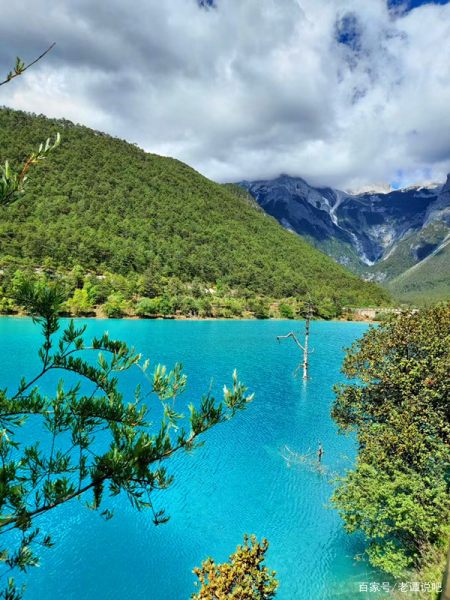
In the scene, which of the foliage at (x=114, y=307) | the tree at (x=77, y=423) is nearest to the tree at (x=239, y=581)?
the tree at (x=77, y=423)

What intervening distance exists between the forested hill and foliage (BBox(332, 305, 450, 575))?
296 feet

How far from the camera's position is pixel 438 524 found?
11836mm

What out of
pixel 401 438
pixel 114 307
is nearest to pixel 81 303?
pixel 114 307

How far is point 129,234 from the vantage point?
477ft

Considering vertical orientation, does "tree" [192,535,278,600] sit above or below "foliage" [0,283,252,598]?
below

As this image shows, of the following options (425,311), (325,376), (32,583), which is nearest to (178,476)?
(32,583)

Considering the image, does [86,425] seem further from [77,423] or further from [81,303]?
[81,303]

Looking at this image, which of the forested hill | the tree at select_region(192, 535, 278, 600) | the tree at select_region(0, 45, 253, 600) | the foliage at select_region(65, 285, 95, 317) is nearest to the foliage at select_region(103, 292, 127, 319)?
the foliage at select_region(65, 285, 95, 317)

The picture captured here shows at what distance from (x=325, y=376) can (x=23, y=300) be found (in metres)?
44.7

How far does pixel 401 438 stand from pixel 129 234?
468ft

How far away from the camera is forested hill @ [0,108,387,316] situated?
4515 inches

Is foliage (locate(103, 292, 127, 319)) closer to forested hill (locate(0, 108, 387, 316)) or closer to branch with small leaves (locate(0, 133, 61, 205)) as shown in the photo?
forested hill (locate(0, 108, 387, 316))

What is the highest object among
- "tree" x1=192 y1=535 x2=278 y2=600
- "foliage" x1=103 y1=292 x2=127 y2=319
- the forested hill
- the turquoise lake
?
the forested hill

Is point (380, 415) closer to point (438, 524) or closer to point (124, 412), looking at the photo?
point (438, 524)
